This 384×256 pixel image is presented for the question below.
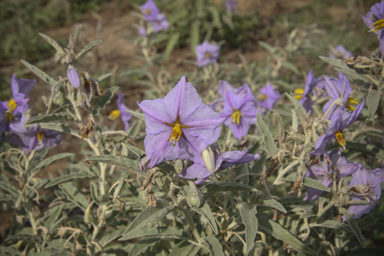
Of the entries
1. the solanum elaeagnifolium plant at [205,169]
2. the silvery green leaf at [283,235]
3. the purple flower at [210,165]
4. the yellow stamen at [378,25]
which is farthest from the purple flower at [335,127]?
the yellow stamen at [378,25]

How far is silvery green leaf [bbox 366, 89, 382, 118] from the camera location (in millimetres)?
1430

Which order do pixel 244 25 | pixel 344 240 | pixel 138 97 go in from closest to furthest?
pixel 344 240 → pixel 138 97 → pixel 244 25

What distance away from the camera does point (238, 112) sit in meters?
1.97

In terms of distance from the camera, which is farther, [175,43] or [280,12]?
[280,12]

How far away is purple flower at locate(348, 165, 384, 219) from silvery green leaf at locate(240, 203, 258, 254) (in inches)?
21.3

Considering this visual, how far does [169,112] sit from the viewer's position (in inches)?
39.3

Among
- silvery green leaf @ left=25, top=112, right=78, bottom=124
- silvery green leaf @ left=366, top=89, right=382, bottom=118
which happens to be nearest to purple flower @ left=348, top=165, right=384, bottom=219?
silvery green leaf @ left=366, top=89, right=382, bottom=118

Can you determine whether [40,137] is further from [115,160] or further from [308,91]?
[308,91]

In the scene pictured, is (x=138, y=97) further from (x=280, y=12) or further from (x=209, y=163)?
(x=280, y=12)

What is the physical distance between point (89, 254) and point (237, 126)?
116cm

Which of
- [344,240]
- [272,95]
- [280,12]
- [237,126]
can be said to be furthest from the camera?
[280,12]

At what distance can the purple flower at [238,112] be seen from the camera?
1959 millimetres

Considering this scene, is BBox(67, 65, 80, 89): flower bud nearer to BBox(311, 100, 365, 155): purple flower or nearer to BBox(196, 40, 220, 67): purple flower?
BBox(311, 100, 365, 155): purple flower

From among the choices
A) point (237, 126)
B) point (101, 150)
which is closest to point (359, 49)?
point (237, 126)
